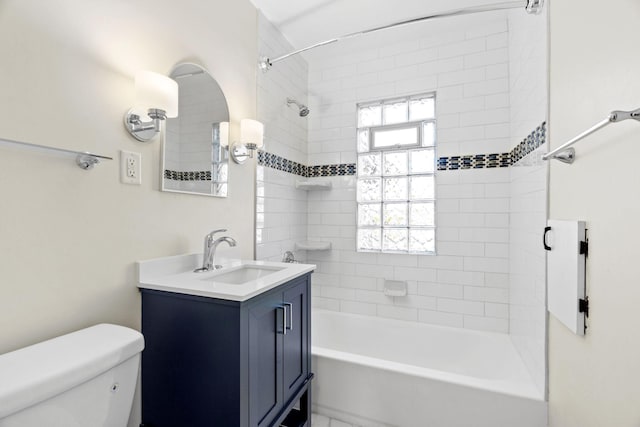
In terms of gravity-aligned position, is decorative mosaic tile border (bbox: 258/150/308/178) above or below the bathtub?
above

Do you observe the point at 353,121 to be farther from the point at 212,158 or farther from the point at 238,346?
the point at 238,346

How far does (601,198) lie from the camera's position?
1015 mm

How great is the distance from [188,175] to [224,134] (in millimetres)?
393

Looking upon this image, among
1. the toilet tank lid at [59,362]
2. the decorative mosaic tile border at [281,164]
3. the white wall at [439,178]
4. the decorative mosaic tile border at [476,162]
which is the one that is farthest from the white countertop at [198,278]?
the decorative mosaic tile border at [476,162]

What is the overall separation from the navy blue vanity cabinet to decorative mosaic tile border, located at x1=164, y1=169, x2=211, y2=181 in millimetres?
556

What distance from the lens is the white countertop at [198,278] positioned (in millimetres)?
1183

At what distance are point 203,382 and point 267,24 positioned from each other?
241cm

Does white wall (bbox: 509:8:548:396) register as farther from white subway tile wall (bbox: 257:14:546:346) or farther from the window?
the window

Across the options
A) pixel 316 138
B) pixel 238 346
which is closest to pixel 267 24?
pixel 316 138

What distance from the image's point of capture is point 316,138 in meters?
2.95

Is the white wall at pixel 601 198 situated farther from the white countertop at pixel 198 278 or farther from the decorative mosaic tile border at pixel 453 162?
the white countertop at pixel 198 278

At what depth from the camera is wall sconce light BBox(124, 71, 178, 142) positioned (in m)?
1.22

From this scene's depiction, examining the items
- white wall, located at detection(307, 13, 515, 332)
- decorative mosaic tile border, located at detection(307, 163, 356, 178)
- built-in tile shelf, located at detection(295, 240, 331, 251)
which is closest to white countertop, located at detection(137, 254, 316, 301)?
built-in tile shelf, located at detection(295, 240, 331, 251)

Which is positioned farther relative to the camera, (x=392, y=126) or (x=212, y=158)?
(x=392, y=126)
